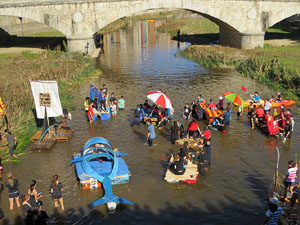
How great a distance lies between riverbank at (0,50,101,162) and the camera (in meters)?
19.6

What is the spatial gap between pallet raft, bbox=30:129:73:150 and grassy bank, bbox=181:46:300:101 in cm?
1654

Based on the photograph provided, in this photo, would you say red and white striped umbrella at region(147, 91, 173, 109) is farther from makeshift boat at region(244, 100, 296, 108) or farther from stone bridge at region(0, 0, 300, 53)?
stone bridge at region(0, 0, 300, 53)

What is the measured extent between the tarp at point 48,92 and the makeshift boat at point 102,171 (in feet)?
13.0

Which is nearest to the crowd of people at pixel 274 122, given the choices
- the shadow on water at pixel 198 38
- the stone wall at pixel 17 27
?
the shadow on water at pixel 198 38

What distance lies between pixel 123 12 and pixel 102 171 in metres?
34.1

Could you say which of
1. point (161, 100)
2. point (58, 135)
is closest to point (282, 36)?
point (161, 100)

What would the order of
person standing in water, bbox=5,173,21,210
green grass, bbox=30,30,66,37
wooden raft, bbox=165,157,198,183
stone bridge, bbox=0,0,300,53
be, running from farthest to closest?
green grass, bbox=30,30,66,37 → stone bridge, bbox=0,0,300,53 → wooden raft, bbox=165,157,198,183 → person standing in water, bbox=5,173,21,210

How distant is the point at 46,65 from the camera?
110 ft

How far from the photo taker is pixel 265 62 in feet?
108

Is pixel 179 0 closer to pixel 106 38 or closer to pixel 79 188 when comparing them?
pixel 106 38

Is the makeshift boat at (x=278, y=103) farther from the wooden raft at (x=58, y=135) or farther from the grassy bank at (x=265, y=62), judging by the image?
the wooden raft at (x=58, y=135)

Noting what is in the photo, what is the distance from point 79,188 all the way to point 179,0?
3496 cm

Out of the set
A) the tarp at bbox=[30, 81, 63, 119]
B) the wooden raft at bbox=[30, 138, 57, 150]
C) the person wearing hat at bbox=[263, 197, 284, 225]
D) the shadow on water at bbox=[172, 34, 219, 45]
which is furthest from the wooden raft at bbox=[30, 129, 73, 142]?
the shadow on water at bbox=[172, 34, 219, 45]

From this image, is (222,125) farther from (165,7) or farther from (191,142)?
(165,7)
